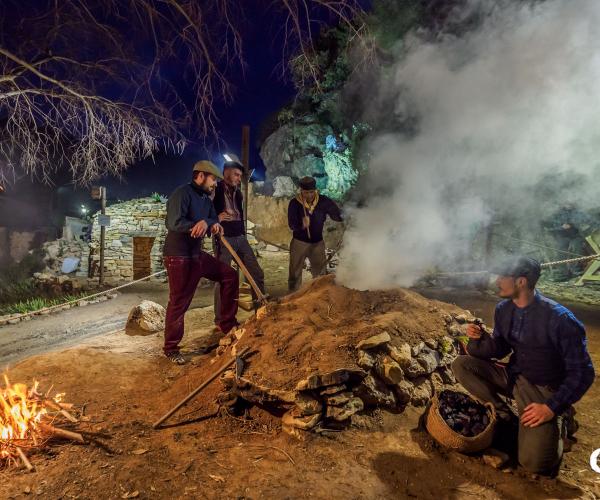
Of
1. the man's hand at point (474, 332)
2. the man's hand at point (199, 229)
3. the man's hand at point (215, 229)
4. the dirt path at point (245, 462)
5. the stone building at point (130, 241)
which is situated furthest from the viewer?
the stone building at point (130, 241)

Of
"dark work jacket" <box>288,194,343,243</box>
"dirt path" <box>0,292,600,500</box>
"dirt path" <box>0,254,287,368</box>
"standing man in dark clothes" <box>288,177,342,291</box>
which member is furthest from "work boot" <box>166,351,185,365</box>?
"dirt path" <box>0,254,287,368</box>

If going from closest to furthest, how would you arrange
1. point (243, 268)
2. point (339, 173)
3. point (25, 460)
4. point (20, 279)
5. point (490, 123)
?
point (25, 460) < point (243, 268) < point (490, 123) < point (20, 279) < point (339, 173)

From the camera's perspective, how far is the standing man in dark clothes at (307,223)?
19.6 ft

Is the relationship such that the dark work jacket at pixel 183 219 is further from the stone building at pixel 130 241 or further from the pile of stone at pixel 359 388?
the stone building at pixel 130 241

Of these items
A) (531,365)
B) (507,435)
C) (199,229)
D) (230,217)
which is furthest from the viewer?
(230,217)

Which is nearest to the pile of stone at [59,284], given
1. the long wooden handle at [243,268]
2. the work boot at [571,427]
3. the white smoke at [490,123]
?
the long wooden handle at [243,268]

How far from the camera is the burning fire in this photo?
8.38 ft

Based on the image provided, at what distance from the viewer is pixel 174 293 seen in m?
4.35

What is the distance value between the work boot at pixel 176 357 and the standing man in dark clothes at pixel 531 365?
3.12m

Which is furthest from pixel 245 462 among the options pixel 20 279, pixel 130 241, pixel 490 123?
pixel 20 279

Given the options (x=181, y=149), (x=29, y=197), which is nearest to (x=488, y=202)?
(x=181, y=149)

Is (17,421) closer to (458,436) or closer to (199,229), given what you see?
(199,229)

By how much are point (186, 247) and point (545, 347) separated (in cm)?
376

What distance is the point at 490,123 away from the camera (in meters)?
7.64
